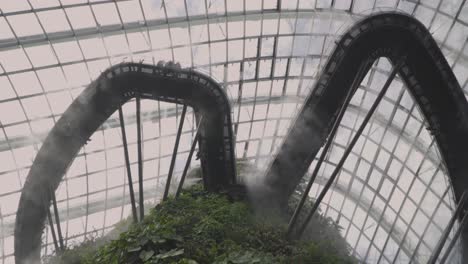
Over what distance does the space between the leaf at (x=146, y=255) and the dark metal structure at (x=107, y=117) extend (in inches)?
256

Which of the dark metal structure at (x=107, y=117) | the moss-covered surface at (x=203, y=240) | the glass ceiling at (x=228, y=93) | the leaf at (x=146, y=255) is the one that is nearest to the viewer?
the leaf at (x=146, y=255)

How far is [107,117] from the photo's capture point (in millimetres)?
27922

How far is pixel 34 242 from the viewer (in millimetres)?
30219

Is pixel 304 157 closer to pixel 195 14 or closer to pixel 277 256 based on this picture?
pixel 277 256

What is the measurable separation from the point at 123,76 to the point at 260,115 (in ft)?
66.1

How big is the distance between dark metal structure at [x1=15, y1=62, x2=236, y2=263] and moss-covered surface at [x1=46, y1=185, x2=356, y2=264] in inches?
67.1

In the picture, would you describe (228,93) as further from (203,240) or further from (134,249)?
(134,249)

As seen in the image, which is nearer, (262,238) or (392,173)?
(262,238)

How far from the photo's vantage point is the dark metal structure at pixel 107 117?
87.5 feet

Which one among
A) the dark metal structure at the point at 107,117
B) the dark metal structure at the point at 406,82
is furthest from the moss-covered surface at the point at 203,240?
the dark metal structure at the point at 406,82

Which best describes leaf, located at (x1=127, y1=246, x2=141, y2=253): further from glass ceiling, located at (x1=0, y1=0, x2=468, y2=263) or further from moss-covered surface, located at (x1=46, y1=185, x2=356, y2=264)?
glass ceiling, located at (x1=0, y1=0, x2=468, y2=263)

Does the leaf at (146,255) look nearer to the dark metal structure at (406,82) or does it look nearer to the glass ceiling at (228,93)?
the dark metal structure at (406,82)

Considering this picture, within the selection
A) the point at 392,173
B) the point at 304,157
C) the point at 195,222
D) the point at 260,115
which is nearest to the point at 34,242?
the point at 195,222

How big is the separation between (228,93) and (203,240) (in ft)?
35.0
